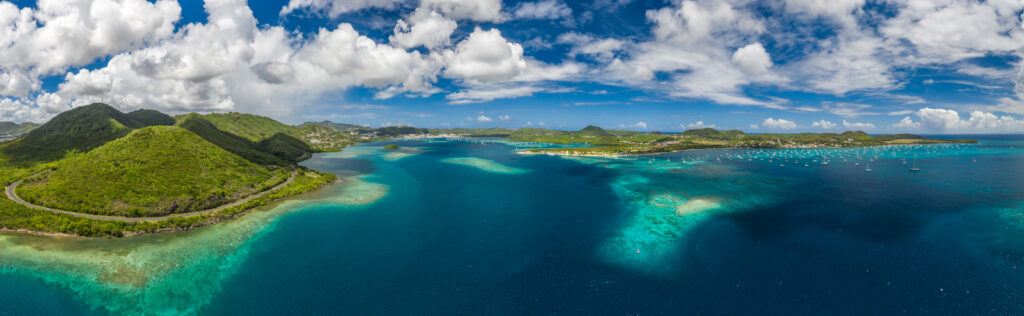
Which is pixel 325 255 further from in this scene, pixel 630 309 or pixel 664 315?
pixel 664 315

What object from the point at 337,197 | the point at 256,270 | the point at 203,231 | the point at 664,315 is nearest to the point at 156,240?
the point at 203,231

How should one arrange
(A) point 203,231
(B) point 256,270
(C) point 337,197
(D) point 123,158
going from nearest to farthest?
(B) point 256,270
(A) point 203,231
(D) point 123,158
(C) point 337,197

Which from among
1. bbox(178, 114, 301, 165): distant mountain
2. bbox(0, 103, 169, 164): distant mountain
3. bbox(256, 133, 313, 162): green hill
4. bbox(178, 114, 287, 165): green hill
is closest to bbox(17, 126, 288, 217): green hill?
bbox(178, 114, 287, 165): green hill

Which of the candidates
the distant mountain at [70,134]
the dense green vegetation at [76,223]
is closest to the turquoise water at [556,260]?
the dense green vegetation at [76,223]

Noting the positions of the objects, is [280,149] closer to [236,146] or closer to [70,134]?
[236,146]

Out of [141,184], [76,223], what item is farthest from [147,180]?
[76,223]

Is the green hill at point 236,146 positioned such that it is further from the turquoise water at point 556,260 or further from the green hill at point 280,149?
the turquoise water at point 556,260
